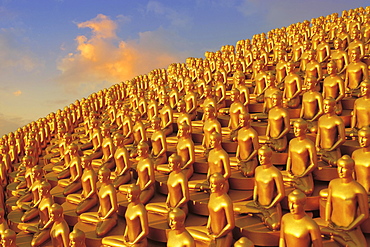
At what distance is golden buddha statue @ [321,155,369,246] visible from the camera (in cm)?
753

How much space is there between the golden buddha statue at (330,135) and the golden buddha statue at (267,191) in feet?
5.73

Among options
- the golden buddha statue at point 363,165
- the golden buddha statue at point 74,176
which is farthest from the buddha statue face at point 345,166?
the golden buddha statue at point 74,176

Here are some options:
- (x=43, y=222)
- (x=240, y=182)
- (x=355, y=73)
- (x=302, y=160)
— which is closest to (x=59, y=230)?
(x=43, y=222)

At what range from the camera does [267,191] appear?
8.67 meters

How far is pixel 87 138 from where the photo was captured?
16062mm

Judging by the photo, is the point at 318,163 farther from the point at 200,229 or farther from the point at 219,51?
the point at 219,51

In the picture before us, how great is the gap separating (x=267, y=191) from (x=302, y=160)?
1.18 m

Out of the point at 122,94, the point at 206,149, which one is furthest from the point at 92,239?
the point at 122,94

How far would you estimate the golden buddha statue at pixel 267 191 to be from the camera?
27.8ft

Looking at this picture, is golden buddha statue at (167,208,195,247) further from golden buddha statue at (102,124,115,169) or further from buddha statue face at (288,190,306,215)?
golden buddha statue at (102,124,115,169)

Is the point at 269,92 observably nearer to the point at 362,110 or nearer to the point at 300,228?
the point at 362,110

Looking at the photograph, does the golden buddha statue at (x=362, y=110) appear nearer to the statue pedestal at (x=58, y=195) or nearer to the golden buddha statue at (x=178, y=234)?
the golden buddha statue at (x=178, y=234)

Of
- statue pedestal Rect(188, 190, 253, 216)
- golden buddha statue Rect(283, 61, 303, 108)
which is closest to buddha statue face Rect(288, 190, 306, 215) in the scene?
statue pedestal Rect(188, 190, 253, 216)

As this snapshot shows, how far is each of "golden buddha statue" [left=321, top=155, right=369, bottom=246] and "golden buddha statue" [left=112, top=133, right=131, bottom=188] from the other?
548 cm
